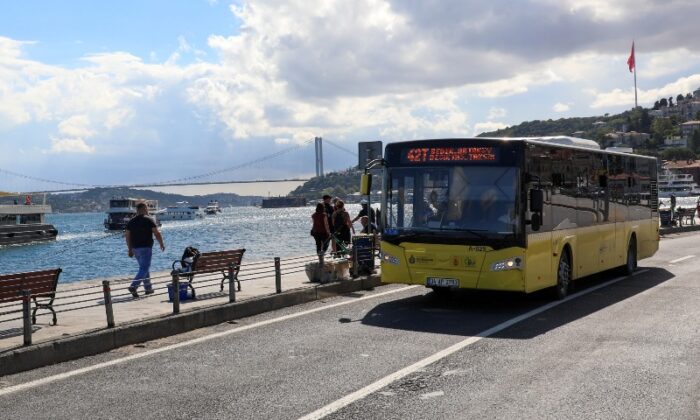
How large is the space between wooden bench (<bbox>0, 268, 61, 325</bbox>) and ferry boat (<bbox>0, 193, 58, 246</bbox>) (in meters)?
76.4

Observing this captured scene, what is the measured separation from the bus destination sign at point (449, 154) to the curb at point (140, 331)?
299cm

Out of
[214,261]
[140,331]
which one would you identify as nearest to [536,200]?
[140,331]

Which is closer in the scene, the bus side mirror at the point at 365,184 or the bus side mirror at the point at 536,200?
the bus side mirror at the point at 536,200

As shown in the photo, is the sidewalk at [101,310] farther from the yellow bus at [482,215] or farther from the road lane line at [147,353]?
the yellow bus at [482,215]

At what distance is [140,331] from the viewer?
1045 cm

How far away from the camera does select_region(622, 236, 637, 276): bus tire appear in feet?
60.3

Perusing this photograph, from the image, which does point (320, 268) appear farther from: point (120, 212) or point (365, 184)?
point (120, 212)

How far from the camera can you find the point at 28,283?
10.8 m

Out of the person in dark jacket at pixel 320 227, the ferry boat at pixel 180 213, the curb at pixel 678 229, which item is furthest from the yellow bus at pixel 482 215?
the ferry boat at pixel 180 213

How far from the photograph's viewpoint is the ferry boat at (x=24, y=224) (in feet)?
271

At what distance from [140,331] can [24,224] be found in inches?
3210

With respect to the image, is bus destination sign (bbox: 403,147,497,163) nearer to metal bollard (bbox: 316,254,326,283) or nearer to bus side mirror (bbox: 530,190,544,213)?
bus side mirror (bbox: 530,190,544,213)

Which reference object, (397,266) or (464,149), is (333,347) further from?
(464,149)

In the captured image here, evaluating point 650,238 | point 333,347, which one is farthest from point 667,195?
point 333,347
